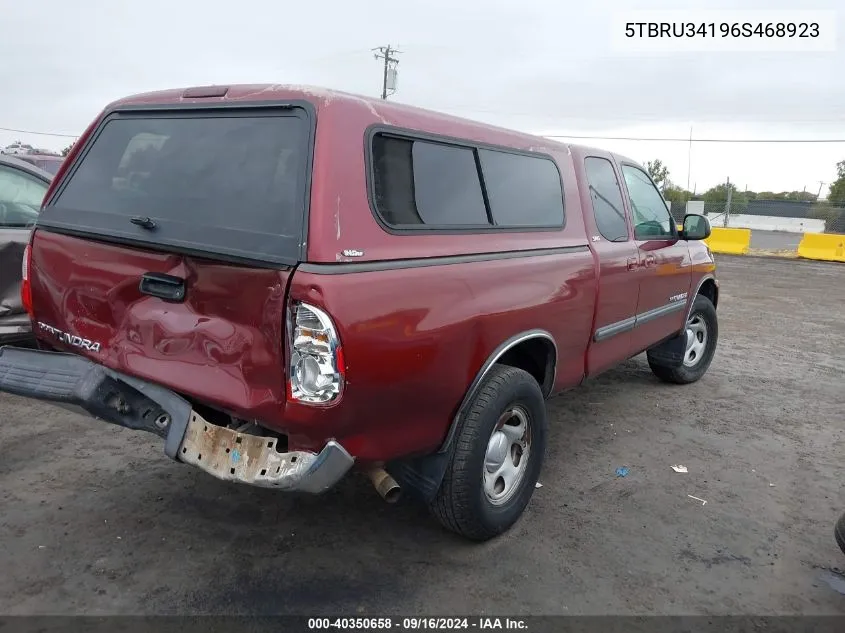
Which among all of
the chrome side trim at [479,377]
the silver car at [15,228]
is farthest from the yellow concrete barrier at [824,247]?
the silver car at [15,228]

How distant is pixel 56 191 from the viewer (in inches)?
130

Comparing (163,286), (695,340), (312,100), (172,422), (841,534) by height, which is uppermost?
(312,100)

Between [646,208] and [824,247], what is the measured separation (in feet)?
54.4

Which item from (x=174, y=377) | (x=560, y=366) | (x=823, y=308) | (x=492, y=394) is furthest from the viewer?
(x=823, y=308)

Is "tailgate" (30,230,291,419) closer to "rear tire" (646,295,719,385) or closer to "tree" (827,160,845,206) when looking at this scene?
"rear tire" (646,295,719,385)

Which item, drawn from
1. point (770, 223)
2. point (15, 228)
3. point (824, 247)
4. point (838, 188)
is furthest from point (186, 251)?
point (838, 188)

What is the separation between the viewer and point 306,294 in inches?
90.7

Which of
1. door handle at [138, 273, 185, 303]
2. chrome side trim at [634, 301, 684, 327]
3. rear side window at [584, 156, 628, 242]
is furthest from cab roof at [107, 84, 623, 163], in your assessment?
chrome side trim at [634, 301, 684, 327]

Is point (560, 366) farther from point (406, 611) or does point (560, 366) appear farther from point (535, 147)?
point (406, 611)

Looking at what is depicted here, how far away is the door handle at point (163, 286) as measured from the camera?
263 cm

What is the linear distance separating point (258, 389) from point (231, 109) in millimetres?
1185

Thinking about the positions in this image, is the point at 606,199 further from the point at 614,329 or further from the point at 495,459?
the point at 495,459

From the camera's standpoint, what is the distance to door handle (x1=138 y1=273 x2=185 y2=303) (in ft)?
8.62

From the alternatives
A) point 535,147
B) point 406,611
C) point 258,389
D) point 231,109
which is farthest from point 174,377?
point 535,147
